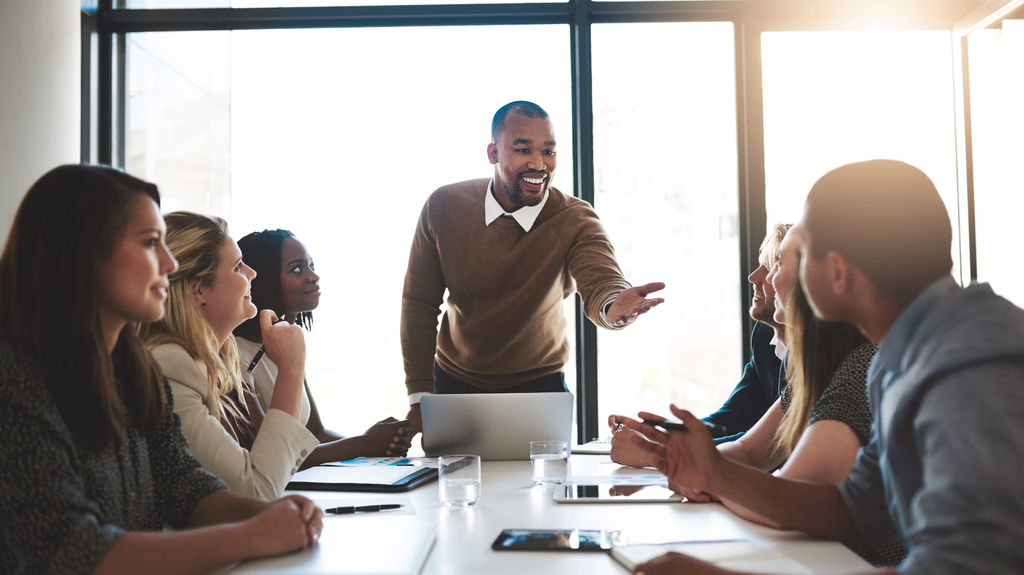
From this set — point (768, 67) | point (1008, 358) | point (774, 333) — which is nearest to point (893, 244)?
point (1008, 358)

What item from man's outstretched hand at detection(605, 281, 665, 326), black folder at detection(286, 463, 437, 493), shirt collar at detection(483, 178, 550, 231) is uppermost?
shirt collar at detection(483, 178, 550, 231)

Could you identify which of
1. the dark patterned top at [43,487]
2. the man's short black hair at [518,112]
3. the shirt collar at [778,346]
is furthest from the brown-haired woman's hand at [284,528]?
the man's short black hair at [518,112]

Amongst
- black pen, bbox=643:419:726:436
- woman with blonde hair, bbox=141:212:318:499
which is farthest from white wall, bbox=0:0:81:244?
black pen, bbox=643:419:726:436

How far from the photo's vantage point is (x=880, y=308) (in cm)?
116

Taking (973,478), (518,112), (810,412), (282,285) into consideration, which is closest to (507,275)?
(518,112)

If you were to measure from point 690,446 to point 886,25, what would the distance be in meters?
3.23

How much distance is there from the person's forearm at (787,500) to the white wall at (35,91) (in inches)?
118

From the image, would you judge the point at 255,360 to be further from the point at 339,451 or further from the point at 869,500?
the point at 869,500

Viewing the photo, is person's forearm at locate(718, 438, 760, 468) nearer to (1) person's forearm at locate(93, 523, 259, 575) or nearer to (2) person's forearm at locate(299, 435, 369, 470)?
(2) person's forearm at locate(299, 435, 369, 470)

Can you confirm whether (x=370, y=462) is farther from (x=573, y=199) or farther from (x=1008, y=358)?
(x=1008, y=358)

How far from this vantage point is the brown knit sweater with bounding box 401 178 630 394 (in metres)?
3.08

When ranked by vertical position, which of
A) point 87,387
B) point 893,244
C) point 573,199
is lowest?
point 87,387

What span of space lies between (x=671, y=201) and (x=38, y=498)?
3.30 meters

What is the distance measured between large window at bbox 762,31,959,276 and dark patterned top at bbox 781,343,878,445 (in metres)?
2.53
